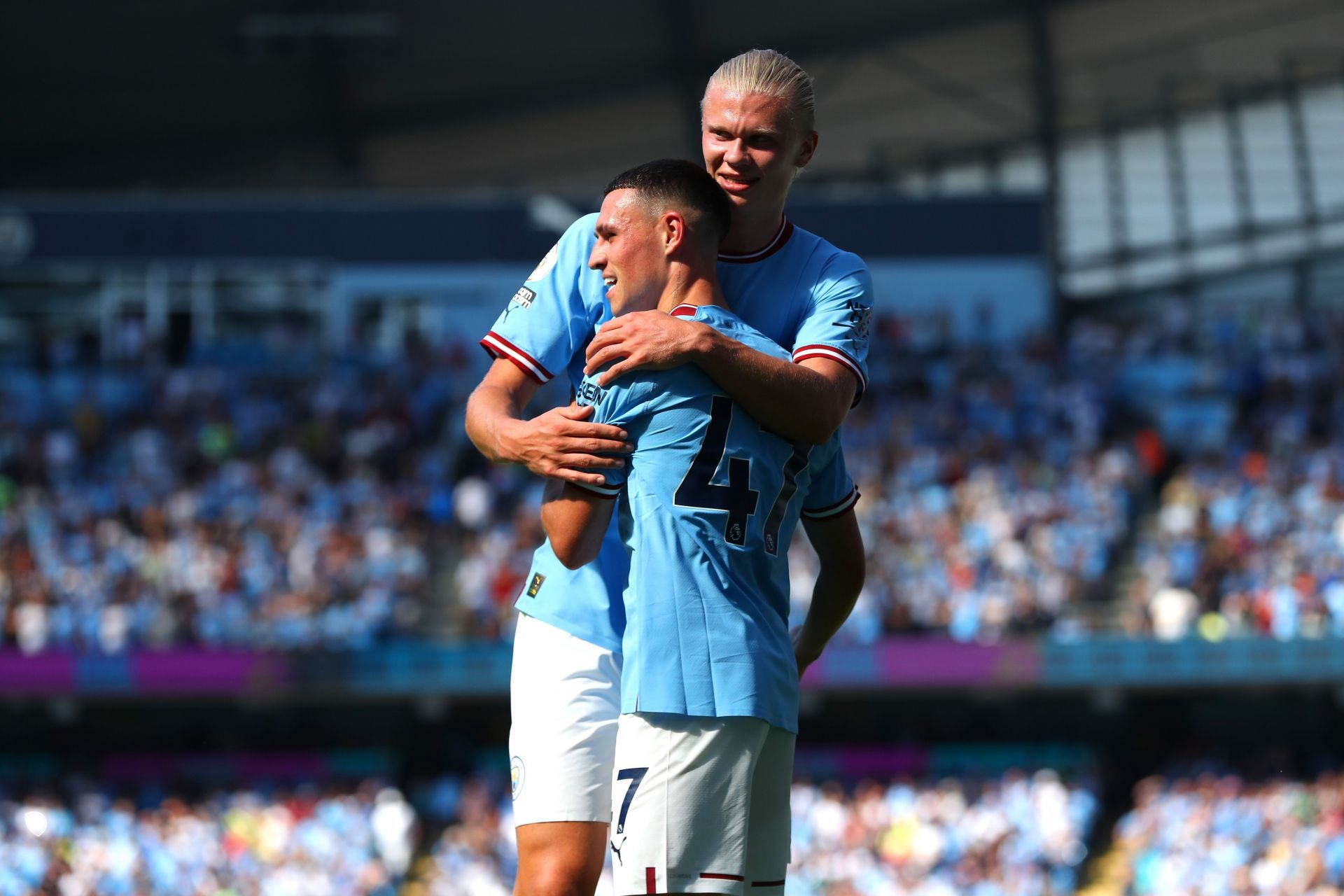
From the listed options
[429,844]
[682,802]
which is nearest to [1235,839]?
[429,844]

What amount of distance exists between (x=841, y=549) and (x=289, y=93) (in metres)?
30.6

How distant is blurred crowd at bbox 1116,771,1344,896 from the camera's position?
14.4 metres

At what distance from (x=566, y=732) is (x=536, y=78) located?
30.7 meters

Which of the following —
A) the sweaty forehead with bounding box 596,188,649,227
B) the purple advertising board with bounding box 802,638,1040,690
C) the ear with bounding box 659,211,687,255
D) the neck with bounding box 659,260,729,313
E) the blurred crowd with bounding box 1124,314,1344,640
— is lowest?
the purple advertising board with bounding box 802,638,1040,690

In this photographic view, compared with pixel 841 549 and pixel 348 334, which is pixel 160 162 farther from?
pixel 841 549

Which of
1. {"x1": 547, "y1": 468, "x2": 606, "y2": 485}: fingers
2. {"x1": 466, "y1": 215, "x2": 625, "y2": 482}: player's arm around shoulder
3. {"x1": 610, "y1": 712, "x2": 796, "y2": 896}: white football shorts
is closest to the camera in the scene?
{"x1": 610, "y1": 712, "x2": 796, "y2": 896}: white football shorts

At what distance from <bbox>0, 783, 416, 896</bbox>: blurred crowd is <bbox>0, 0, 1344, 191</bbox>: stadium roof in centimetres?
1598

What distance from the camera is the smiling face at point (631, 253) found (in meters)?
3.06

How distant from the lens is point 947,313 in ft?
89.6

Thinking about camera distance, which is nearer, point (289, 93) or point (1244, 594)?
point (1244, 594)

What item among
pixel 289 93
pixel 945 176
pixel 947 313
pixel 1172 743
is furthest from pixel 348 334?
pixel 1172 743

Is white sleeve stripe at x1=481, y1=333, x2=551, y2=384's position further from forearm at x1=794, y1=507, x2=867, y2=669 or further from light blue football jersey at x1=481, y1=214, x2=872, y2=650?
forearm at x1=794, y1=507, x2=867, y2=669

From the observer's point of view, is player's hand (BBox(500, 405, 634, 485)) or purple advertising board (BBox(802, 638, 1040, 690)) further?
purple advertising board (BBox(802, 638, 1040, 690))

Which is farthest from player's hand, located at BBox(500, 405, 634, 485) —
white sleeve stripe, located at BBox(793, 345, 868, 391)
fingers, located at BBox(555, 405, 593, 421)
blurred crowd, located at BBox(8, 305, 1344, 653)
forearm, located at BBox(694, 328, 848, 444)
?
blurred crowd, located at BBox(8, 305, 1344, 653)
